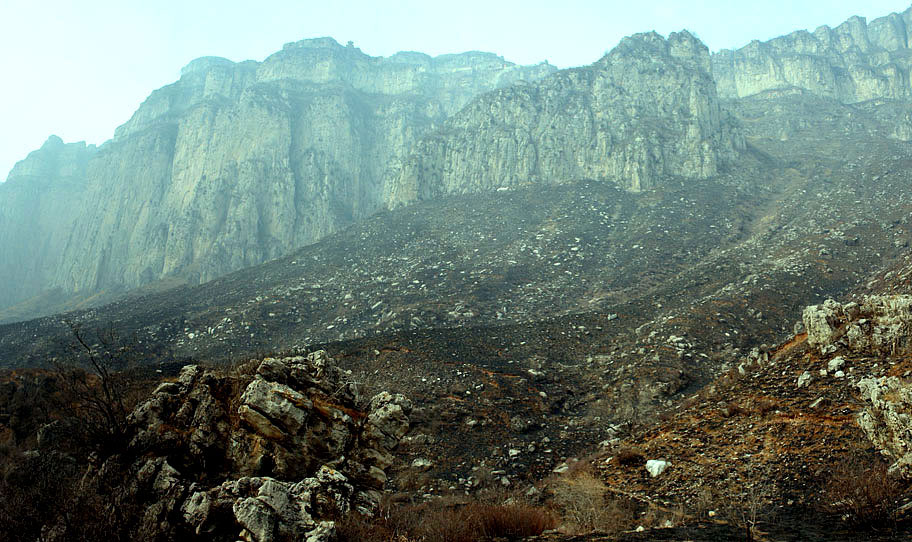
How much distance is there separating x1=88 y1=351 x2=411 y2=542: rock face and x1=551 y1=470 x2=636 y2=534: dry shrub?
115 inches

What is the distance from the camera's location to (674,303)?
68.7 ft

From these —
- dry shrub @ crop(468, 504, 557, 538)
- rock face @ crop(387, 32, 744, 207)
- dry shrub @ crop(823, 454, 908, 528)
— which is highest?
rock face @ crop(387, 32, 744, 207)

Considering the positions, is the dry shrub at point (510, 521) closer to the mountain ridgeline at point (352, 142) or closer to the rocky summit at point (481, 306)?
the rocky summit at point (481, 306)

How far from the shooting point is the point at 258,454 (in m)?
7.38

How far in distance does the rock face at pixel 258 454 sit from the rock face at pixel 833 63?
69.5 metres

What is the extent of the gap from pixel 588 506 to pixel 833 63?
75.6 metres

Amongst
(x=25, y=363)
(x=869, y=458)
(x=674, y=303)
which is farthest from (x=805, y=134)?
(x=25, y=363)

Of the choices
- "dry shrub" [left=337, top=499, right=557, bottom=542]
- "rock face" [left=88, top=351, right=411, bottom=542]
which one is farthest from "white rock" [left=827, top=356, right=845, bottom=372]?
"rock face" [left=88, top=351, right=411, bottom=542]

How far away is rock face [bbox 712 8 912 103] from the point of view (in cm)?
5650

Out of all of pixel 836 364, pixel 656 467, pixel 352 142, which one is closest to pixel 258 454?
pixel 656 467

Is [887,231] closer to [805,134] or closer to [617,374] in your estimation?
[617,374]

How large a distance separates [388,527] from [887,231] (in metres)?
28.4

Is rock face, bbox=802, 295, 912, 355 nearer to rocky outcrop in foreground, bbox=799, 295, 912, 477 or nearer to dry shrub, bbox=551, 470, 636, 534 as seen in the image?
rocky outcrop in foreground, bbox=799, 295, 912, 477

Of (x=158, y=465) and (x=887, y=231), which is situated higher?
(x=887, y=231)
